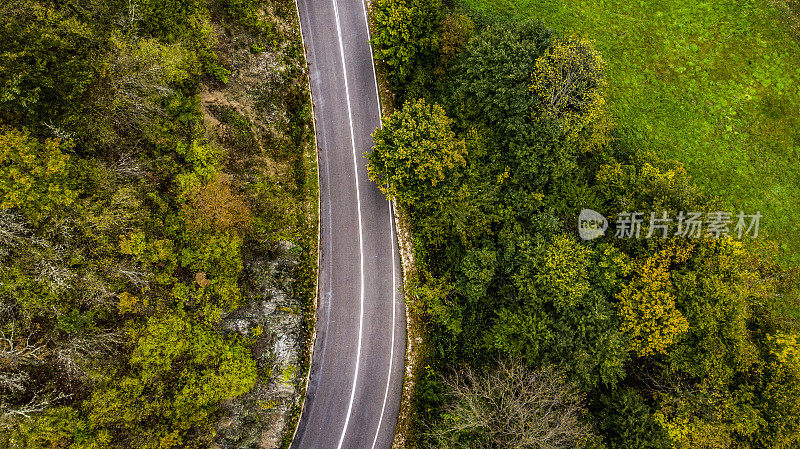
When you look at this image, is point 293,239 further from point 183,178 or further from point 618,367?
point 618,367

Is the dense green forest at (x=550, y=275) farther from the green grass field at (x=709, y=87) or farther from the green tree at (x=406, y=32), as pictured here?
the green grass field at (x=709, y=87)

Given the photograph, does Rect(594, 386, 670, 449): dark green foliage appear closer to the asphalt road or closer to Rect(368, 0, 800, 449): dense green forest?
Rect(368, 0, 800, 449): dense green forest

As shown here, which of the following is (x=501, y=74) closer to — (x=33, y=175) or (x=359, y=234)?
(x=359, y=234)

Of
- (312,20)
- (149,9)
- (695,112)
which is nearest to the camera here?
(149,9)

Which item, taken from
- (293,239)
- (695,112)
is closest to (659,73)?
(695,112)

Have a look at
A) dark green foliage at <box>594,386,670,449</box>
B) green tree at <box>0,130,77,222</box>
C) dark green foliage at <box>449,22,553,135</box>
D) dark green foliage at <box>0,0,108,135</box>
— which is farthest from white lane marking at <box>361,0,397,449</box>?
green tree at <box>0,130,77,222</box>

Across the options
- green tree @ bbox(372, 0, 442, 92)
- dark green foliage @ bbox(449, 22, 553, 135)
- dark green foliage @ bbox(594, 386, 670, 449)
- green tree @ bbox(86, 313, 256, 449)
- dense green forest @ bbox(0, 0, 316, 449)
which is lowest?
dark green foliage @ bbox(594, 386, 670, 449)

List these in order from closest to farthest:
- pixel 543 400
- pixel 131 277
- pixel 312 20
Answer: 1. pixel 131 277
2. pixel 543 400
3. pixel 312 20
